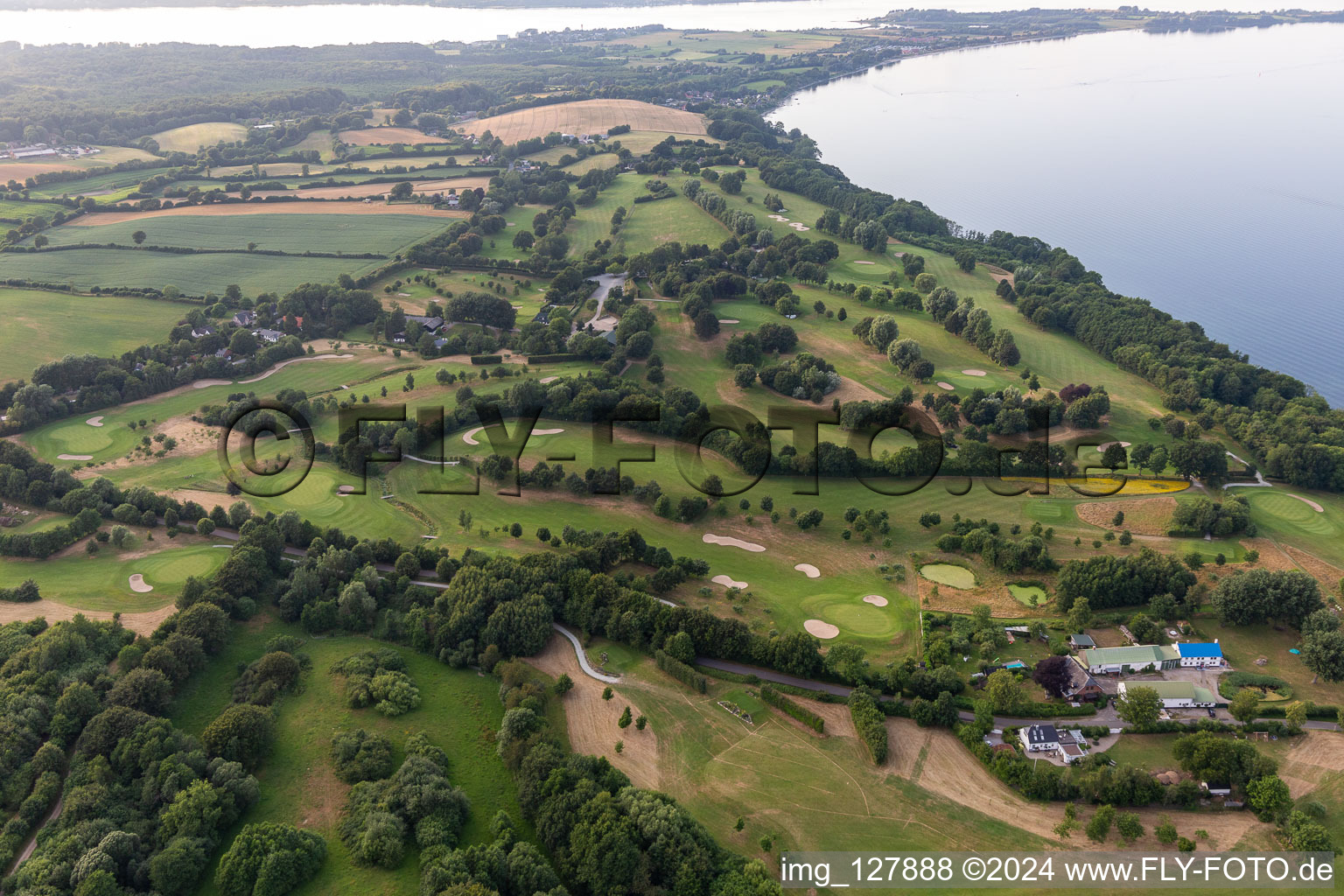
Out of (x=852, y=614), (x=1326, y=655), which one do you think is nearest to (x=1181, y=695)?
(x=1326, y=655)

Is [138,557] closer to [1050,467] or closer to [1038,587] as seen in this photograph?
[1038,587]

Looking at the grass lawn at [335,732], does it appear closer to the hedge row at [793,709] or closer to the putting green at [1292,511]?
the hedge row at [793,709]

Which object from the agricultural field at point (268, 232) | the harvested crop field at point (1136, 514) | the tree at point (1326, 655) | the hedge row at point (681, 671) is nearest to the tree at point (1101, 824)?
the tree at point (1326, 655)

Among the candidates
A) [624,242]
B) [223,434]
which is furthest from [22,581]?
[624,242]

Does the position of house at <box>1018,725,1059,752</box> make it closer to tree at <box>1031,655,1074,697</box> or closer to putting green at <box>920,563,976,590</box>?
tree at <box>1031,655,1074,697</box>

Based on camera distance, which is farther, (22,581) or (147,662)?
(22,581)

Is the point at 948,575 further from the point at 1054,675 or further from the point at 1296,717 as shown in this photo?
the point at 1296,717

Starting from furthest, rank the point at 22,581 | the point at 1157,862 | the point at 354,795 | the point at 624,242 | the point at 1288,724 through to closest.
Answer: the point at 624,242 < the point at 22,581 < the point at 1288,724 < the point at 354,795 < the point at 1157,862
